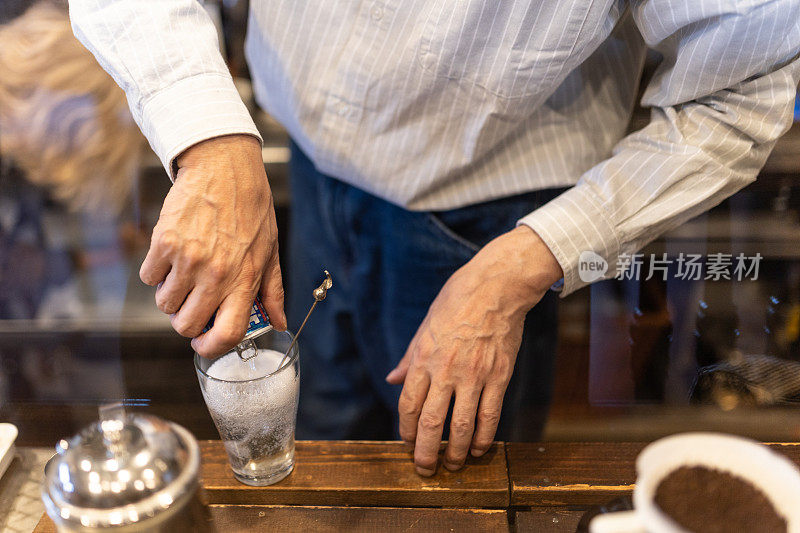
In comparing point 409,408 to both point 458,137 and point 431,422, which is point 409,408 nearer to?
point 431,422

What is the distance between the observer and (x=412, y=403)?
2.47 ft

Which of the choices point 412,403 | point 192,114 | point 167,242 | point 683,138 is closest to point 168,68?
point 192,114

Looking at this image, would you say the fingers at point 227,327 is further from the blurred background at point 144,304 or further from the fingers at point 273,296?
the blurred background at point 144,304

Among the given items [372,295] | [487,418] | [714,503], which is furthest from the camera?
[372,295]

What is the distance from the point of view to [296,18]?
3.04 feet

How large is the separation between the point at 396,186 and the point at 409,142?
8 cm

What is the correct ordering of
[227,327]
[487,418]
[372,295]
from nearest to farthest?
[227,327] → [487,418] → [372,295]

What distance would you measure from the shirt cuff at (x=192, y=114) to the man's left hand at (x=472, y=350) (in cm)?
32

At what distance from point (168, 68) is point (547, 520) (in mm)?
660

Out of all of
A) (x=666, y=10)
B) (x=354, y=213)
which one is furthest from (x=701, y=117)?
(x=354, y=213)

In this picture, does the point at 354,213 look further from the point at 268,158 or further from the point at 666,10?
the point at 268,158

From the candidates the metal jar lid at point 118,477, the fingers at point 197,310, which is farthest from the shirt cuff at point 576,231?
the metal jar lid at point 118,477

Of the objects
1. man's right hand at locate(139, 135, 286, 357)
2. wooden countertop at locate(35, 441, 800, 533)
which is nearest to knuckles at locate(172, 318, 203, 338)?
man's right hand at locate(139, 135, 286, 357)

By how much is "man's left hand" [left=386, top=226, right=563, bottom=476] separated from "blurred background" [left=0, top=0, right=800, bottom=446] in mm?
176
